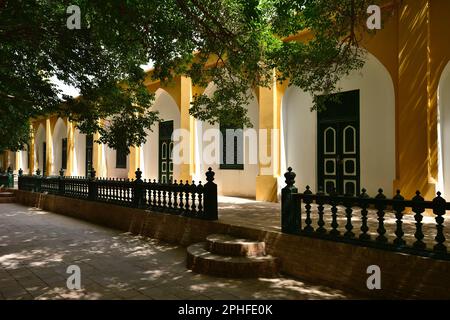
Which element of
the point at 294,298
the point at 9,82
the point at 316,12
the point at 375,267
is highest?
the point at 316,12

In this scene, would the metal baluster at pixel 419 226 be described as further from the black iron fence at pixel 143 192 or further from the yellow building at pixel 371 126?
the yellow building at pixel 371 126

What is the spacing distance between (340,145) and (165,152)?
30.5ft

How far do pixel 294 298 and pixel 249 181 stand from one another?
27.8 ft

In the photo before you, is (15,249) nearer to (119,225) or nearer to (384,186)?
(119,225)

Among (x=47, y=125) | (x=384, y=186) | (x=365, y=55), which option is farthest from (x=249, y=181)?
(x=47, y=125)

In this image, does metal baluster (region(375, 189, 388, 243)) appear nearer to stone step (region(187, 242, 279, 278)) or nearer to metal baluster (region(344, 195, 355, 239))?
metal baluster (region(344, 195, 355, 239))

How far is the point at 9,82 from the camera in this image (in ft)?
27.5

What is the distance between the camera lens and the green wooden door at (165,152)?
16969 mm

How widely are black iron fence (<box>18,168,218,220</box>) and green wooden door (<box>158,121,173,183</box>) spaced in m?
4.89

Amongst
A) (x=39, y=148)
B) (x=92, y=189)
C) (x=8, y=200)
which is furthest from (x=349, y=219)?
(x=39, y=148)

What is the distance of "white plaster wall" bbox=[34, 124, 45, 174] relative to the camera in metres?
29.0

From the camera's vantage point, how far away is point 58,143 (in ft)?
86.7

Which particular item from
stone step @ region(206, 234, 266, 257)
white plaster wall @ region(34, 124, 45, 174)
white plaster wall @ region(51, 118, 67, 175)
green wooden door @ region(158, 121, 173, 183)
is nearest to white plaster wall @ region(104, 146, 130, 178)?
Result: green wooden door @ region(158, 121, 173, 183)

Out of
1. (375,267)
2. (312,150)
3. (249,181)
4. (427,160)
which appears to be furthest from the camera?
(249,181)
